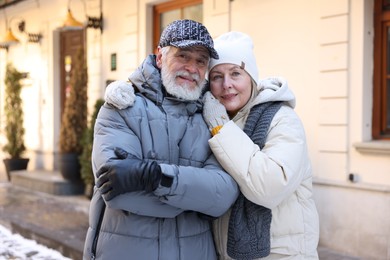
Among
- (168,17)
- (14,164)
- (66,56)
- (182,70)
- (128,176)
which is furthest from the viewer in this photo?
(14,164)

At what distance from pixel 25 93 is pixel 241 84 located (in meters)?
9.14

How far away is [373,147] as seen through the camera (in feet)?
15.5

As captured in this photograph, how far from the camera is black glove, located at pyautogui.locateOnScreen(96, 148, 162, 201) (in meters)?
1.72

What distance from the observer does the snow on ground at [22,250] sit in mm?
5273

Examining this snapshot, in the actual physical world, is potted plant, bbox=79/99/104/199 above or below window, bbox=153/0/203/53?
below

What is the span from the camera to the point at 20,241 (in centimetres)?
592

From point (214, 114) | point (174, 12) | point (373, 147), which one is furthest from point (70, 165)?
point (214, 114)

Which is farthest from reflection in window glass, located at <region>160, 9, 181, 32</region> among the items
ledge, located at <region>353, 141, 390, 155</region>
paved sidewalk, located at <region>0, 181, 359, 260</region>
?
ledge, located at <region>353, 141, 390, 155</region>

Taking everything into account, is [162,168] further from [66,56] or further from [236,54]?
[66,56]

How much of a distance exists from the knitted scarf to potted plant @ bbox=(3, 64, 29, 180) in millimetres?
8943

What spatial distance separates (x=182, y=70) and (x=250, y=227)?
73 centimetres

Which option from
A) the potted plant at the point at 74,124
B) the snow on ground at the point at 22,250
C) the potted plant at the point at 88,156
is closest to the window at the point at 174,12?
the potted plant at the point at 88,156

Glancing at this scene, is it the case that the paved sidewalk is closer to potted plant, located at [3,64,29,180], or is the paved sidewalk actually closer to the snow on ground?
the snow on ground

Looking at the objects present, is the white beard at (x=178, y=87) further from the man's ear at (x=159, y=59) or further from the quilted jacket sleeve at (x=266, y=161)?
the quilted jacket sleeve at (x=266, y=161)
